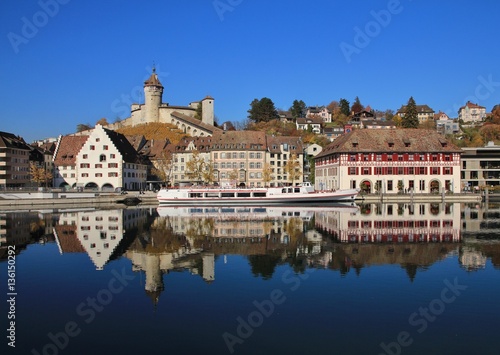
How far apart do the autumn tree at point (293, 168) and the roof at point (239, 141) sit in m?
6.53

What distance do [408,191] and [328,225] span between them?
41962 millimetres

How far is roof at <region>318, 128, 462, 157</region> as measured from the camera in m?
77.0

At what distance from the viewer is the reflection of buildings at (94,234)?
27.6 m

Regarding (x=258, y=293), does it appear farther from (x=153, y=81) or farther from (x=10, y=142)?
(x=153, y=81)

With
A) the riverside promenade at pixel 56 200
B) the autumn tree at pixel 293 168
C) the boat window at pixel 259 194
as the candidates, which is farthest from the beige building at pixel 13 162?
the autumn tree at pixel 293 168

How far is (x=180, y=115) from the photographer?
466 feet

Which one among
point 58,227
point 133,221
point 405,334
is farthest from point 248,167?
point 405,334

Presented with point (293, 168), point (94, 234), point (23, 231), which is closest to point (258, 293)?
point (94, 234)

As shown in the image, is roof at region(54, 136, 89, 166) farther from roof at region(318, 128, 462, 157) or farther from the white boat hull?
roof at region(318, 128, 462, 157)

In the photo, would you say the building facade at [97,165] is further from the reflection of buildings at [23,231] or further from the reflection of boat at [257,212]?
the reflection of buildings at [23,231]

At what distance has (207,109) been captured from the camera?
142 m

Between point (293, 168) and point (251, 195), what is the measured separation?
2323cm

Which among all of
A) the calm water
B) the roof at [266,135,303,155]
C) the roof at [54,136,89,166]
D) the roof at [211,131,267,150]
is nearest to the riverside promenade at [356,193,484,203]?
the roof at [266,135,303,155]

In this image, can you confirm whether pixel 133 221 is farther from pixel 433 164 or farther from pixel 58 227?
pixel 433 164
